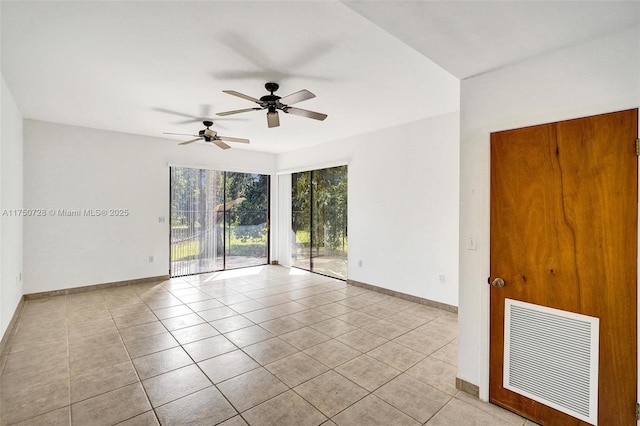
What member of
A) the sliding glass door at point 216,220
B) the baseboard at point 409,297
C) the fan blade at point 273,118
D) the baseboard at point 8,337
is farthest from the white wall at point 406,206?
the baseboard at point 8,337

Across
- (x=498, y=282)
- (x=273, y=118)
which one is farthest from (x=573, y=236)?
(x=273, y=118)

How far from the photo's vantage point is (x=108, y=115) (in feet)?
14.4

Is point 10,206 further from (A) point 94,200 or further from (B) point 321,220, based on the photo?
(B) point 321,220

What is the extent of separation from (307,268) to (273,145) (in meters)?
2.84

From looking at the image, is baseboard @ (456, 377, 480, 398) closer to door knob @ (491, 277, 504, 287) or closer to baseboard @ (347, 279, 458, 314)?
door knob @ (491, 277, 504, 287)

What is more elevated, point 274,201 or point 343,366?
point 274,201

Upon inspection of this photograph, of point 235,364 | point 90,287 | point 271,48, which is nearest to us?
point 271,48

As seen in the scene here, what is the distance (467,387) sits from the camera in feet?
7.89

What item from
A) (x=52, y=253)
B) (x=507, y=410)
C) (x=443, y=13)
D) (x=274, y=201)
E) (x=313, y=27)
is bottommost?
(x=507, y=410)

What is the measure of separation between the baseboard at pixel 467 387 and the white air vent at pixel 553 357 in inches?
8.7

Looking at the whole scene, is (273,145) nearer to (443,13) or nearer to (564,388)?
(443,13)

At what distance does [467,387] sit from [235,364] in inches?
77.5

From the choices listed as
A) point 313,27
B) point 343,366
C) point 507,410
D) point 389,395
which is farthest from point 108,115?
point 507,410

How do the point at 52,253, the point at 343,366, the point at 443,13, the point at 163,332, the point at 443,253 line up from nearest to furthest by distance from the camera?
the point at 443,13, the point at 343,366, the point at 163,332, the point at 443,253, the point at 52,253
